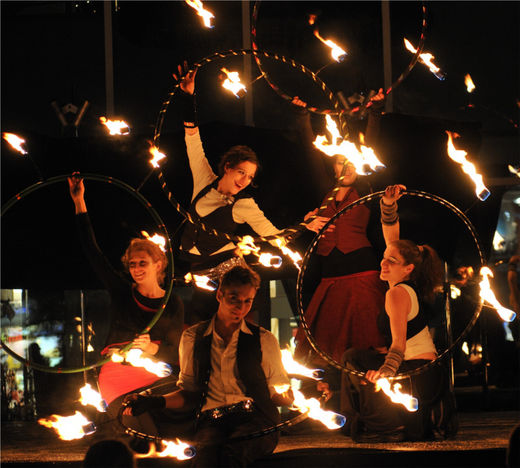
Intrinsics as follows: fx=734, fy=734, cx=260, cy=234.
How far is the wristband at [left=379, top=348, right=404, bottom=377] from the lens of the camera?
4.21m

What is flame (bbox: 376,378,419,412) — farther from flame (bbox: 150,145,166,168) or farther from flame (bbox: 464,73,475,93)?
flame (bbox: 464,73,475,93)

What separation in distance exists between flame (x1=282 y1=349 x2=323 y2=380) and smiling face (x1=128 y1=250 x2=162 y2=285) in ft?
2.96

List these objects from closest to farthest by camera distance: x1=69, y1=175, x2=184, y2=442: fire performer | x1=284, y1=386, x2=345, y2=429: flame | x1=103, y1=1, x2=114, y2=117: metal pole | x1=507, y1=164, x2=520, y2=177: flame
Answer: x1=284, y1=386, x2=345, y2=429: flame, x1=69, y1=175, x2=184, y2=442: fire performer, x1=507, y1=164, x2=520, y2=177: flame, x1=103, y1=1, x2=114, y2=117: metal pole

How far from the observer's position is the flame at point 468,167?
4203mm

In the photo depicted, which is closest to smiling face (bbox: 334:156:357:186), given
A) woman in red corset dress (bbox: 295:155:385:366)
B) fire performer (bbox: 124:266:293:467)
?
woman in red corset dress (bbox: 295:155:385:366)

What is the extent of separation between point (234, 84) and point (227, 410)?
193 centimetres

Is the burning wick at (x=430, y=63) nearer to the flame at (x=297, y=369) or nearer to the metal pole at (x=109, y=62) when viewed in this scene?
the flame at (x=297, y=369)

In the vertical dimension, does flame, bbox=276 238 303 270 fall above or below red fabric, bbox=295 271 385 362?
above

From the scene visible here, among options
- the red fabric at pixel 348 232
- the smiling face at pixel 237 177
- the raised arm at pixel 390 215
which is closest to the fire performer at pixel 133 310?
the smiling face at pixel 237 177

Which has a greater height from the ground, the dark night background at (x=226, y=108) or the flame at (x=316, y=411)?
the dark night background at (x=226, y=108)

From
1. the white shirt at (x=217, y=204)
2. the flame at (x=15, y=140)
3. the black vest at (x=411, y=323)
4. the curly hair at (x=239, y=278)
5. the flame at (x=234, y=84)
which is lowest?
the black vest at (x=411, y=323)

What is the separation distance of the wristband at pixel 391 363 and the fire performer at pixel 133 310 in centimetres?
120

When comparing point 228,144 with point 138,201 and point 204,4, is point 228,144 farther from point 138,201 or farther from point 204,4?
point 204,4

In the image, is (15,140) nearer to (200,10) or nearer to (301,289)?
(200,10)
